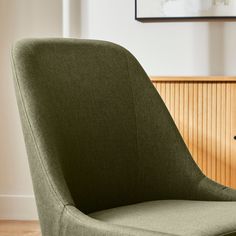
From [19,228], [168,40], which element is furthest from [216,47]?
[19,228]

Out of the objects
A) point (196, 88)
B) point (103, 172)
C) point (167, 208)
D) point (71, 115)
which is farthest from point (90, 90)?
point (196, 88)

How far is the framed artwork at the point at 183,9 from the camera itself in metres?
3.70

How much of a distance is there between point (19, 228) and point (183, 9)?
68.9 inches

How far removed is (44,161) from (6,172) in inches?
100

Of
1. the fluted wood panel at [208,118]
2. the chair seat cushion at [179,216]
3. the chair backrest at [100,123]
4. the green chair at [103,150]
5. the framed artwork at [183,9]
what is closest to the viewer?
the chair seat cushion at [179,216]

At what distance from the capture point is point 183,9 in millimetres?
3738

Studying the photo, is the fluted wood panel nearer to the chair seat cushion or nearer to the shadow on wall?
the shadow on wall

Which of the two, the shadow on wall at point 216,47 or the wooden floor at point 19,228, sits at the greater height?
the shadow on wall at point 216,47

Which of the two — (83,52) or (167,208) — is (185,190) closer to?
(167,208)

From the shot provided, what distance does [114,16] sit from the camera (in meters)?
3.85

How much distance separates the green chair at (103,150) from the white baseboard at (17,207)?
2.18 m

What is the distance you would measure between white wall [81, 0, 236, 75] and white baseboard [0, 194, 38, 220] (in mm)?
1296

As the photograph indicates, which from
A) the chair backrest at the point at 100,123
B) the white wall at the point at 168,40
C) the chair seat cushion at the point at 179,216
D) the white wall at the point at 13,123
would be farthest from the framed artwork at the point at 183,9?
the chair seat cushion at the point at 179,216

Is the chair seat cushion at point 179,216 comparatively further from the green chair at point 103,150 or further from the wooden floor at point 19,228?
the wooden floor at point 19,228
